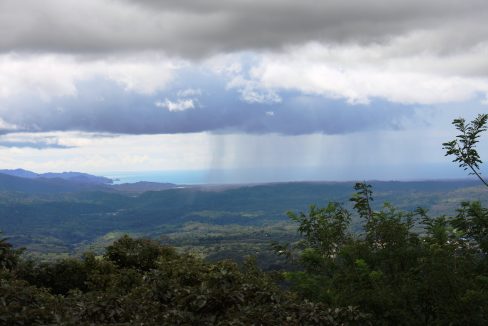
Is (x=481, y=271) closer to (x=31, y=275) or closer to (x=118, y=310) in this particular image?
(x=118, y=310)

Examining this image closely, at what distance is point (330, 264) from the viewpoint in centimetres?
1834

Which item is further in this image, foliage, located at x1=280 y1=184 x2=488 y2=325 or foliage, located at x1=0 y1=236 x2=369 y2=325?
foliage, located at x1=280 y1=184 x2=488 y2=325

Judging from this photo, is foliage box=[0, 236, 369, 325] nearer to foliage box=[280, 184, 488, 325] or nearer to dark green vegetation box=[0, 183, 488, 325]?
dark green vegetation box=[0, 183, 488, 325]

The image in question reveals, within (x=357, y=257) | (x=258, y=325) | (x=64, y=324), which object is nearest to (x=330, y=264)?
(x=357, y=257)

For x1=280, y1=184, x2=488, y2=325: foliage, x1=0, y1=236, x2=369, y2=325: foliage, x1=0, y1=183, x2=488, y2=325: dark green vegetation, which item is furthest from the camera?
x1=280, y1=184, x2=488, y2=325: foliage

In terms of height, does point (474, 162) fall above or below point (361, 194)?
above

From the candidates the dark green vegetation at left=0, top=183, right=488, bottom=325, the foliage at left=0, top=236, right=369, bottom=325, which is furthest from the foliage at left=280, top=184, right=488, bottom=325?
the foliage at left=0, top=236, right=369, bottom=325

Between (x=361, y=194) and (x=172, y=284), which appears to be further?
(x=361, y=194)

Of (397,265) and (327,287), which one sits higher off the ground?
(397,265)

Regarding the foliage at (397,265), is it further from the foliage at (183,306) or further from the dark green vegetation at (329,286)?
the foliage at (183,306)

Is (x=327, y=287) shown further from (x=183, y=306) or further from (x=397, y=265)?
(x=183, y=306)

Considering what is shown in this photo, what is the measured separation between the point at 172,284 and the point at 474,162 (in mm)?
10726

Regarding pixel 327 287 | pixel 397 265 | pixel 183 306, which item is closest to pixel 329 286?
pixel 327 287

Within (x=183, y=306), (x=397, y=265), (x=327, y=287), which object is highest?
(x=397, y=265)
